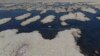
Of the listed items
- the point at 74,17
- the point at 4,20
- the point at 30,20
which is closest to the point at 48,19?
the point at 30,20

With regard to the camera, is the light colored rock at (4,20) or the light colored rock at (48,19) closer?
the light colored rock at (48,19)

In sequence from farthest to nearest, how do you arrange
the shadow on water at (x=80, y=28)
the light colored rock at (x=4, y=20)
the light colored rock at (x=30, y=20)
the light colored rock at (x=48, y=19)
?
the light colored rock at (x=4, y=20) < the light colored rock at (x=48, y=19) < the light colored rock at (x=30, y=20) < the shadow on water at (x=80, y=28)

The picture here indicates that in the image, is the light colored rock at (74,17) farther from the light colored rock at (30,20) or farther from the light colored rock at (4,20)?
the light colored rock at (4,20)

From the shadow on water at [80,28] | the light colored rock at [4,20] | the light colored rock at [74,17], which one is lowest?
the light colored rock at [4,20]

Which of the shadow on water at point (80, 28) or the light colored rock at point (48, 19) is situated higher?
the shadow on water at point (80, 28)

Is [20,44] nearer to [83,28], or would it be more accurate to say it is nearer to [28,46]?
[28,46]

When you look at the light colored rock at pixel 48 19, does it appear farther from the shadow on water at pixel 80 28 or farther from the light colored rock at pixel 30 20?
the light colored rock at pixel 30 20

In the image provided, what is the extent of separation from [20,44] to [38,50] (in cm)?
459

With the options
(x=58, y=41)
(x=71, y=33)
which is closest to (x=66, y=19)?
(x=71, y=33)

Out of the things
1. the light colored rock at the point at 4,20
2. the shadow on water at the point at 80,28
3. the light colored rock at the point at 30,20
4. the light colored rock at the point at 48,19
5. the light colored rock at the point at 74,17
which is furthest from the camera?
the light colored rock at the point at 74,17

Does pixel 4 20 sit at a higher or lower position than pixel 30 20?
lower

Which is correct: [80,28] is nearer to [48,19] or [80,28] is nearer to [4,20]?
[48,19]

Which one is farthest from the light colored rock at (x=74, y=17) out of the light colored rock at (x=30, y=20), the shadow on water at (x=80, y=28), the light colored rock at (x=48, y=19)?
the light colored rock at (x=30, y=20)

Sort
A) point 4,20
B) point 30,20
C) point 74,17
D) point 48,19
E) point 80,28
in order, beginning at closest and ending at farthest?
point 80,28 < point 30,20 < point 48,19 < point 4,20 < point 74,17
